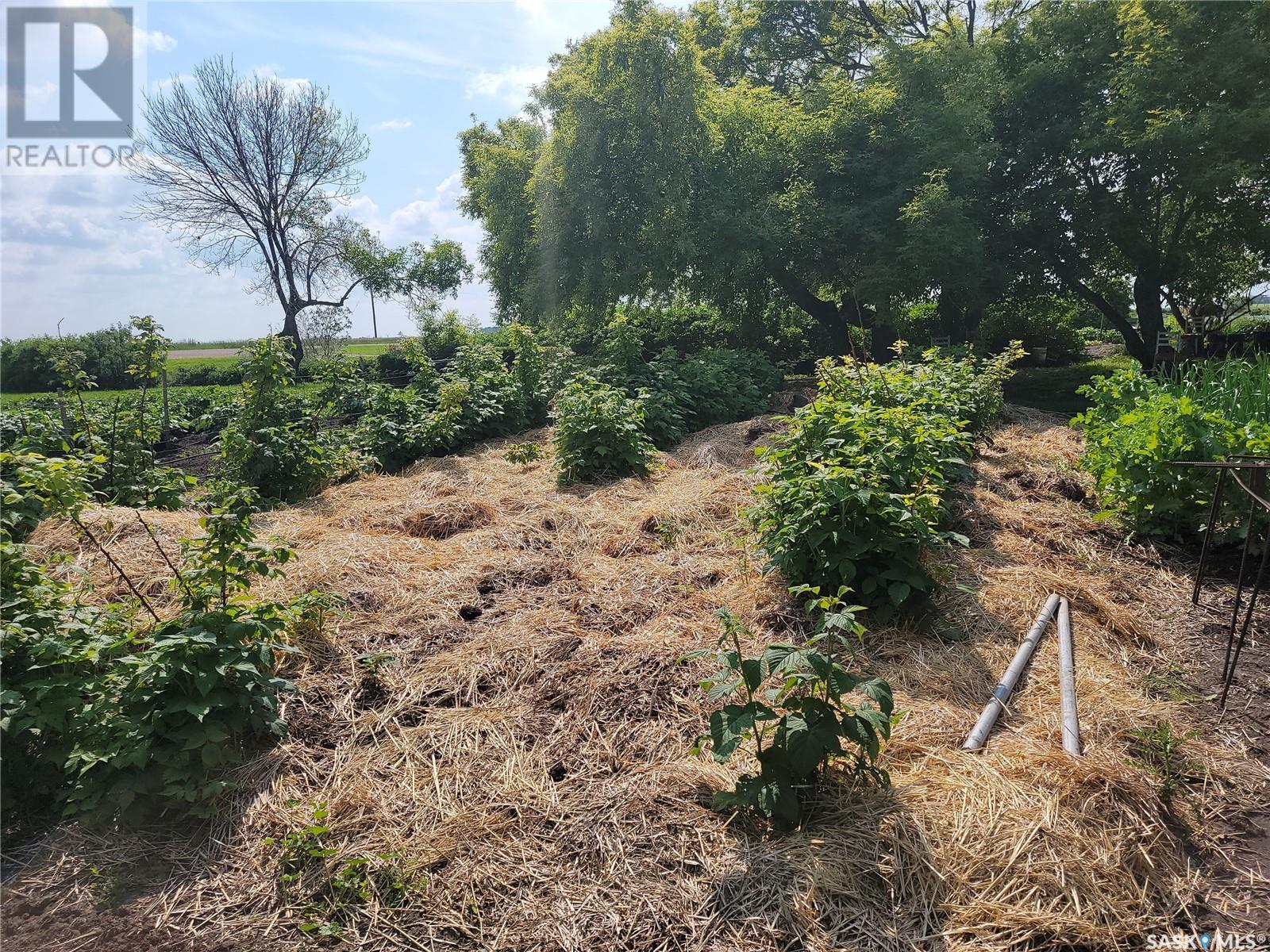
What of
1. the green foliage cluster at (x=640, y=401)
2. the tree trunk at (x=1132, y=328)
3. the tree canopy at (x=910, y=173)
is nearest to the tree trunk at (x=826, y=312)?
the tree canopy at (x=910, y=173)

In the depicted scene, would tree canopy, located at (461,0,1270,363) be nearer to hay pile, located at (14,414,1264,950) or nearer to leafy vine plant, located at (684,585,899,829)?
hay pile, located at (14,414,1264,950)

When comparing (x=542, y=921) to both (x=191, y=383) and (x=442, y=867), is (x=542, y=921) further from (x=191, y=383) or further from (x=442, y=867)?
(x=191, y=383)

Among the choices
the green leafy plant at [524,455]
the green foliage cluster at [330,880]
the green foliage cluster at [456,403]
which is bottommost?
the green foliage cluster at [330,880]

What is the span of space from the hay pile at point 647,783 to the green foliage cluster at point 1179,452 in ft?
2.16

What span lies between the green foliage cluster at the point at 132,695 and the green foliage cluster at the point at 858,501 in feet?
7.85

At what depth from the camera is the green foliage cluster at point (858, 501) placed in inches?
137

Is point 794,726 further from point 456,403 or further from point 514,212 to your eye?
point 514,212

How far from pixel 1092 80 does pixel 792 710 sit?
1519cm

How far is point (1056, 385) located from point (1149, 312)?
203 cm

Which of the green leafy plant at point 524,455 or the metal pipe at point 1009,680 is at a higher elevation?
the green leafy plant at point 524,455

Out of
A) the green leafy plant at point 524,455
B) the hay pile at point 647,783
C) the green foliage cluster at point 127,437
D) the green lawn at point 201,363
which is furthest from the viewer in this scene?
the green lawn at point 201,363

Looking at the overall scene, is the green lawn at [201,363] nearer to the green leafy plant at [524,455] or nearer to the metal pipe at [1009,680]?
the green leafy plant at [524,455]

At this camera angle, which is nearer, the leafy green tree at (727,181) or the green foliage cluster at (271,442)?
the green foliage cluster at (271,442)

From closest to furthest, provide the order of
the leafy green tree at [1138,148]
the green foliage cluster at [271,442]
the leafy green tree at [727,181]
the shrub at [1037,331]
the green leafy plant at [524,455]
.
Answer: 1. the green foliage cluster at [271,442]
2. the green leafy plant at [524,455]
3. the leafy green tree at [1138,148]
4. the leafy green tree at [727,181]
5. the shrub at [1037,331]
